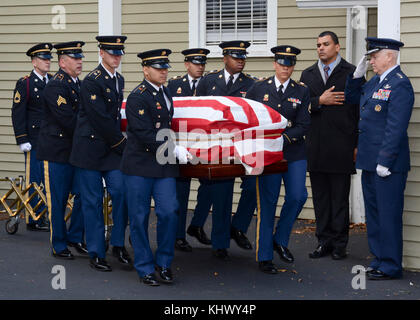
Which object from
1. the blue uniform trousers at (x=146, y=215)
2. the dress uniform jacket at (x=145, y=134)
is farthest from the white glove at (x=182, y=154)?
the blue uniform trousers at (x=146, y=215)

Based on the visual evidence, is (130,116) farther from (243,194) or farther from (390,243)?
(390,243)

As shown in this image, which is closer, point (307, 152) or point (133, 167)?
point (133, 167)

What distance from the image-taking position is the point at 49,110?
7930 mm

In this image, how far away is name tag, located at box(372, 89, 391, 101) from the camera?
22.5ft

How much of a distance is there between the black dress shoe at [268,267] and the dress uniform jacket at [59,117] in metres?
2.36

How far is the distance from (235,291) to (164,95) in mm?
1895

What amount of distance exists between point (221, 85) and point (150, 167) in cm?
187

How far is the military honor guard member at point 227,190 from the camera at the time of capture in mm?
7805

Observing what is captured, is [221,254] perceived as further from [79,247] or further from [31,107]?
[31,107]

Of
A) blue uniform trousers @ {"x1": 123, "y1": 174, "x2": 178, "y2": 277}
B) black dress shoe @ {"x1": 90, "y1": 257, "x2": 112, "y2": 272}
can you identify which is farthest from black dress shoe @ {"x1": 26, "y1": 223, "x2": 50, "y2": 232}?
blue uniform trousers @ {"x1": 123, "y1": 174, "x2": 178, "y2": 277}

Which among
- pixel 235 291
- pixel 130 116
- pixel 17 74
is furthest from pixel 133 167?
pixel 17 74

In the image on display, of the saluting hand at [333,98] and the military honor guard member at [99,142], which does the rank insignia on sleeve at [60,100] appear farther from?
the saluting hand at [333,98]

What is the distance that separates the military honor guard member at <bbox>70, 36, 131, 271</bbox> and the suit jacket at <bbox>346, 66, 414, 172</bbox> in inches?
92.4

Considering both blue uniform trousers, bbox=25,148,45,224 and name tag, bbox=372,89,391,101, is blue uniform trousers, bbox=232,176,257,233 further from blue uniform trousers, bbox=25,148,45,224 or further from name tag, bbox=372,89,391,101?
blue uniform trousers, bbox=25,148,45,224
